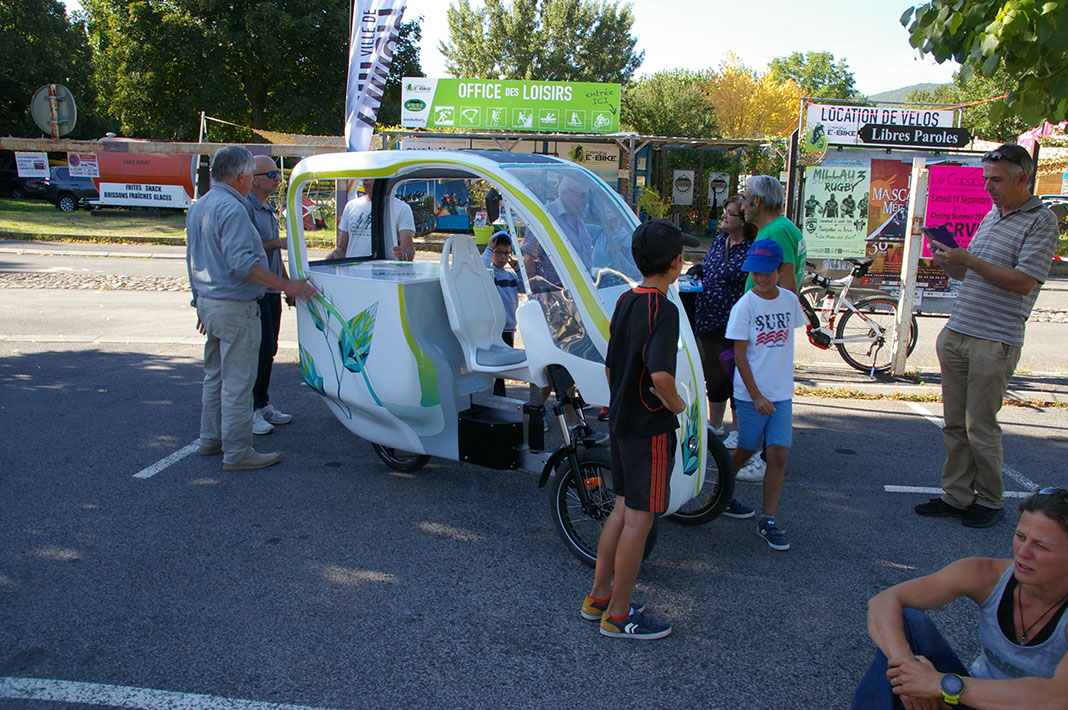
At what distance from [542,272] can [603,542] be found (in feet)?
4.80

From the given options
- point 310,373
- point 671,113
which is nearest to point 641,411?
point 310,373

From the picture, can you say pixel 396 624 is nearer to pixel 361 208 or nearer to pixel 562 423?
pixel 562 423

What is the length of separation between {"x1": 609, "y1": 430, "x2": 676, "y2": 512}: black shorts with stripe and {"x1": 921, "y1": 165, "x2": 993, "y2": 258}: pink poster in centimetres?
642

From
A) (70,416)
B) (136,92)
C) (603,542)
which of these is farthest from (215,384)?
(136,92)

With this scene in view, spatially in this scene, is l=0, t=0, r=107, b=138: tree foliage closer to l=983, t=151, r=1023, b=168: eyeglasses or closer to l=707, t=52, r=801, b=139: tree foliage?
l=707, t=52, r=801, b=139: tree foliage

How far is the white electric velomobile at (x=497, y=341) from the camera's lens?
4043 millimetres

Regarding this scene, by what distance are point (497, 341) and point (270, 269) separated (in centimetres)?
203

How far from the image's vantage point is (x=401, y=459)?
17.8ft

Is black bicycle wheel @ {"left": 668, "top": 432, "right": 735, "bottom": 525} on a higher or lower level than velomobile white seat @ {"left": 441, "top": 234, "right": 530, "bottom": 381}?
lower

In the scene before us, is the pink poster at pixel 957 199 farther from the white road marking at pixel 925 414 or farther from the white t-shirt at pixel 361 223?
the white t-shirt at pixel 361 223

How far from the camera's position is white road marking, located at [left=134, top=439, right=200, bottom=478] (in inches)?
206

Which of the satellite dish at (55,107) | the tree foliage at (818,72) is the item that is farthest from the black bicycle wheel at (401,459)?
the tree foliage at (818,72)

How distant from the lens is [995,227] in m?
4.47

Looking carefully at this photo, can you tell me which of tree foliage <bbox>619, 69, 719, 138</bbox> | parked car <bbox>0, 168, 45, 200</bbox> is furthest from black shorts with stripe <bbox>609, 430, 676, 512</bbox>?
tree foliage <bbox>619, 69, 719, 138</bbox>
